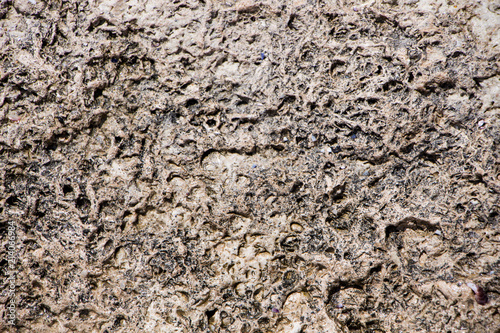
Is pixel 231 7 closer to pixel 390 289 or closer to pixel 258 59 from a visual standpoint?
pixel 258 59

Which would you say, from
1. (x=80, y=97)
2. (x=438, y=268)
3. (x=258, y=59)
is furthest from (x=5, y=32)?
(x=438, y=268)

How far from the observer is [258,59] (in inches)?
54.2

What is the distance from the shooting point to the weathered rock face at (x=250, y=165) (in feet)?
4.33

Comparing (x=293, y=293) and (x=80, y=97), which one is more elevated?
(x=80, y=97)

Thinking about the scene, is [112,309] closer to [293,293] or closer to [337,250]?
[293,293]

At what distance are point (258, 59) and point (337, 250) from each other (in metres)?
0.80

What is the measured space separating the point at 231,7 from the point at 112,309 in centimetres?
125

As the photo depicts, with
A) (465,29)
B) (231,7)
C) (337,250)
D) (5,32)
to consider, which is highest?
(465,29)

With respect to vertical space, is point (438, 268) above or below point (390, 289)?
above

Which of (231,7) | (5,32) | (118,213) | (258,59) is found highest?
(231,7)

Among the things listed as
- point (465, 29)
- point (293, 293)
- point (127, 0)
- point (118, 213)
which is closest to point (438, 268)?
point (293, 293)

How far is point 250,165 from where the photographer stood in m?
1.36

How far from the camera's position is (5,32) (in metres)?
1.39

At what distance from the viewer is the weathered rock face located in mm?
1321
